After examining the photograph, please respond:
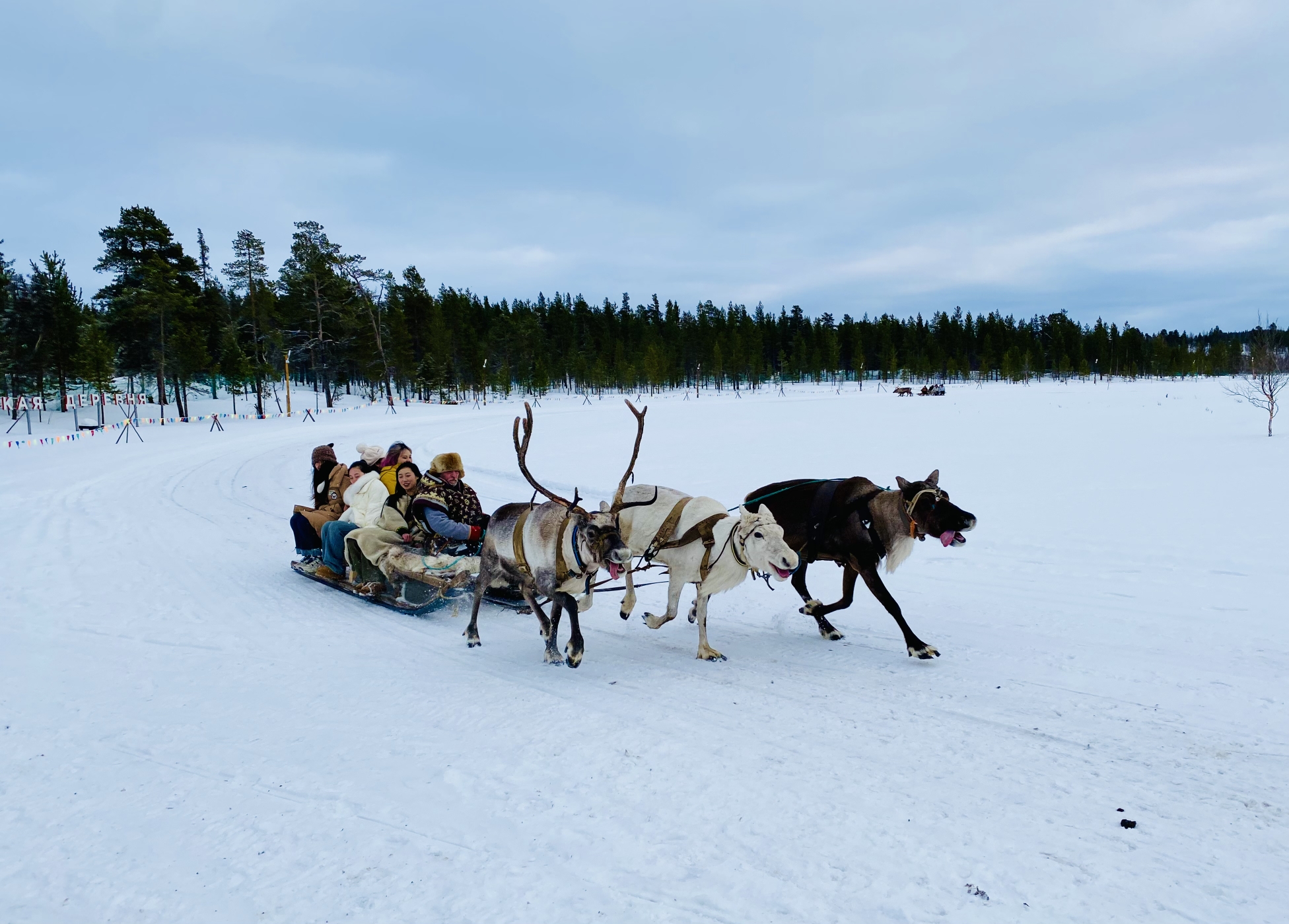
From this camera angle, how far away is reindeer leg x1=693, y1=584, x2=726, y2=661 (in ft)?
19.4

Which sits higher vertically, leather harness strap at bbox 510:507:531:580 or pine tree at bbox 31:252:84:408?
pine tree at bbox 31:252:84:408

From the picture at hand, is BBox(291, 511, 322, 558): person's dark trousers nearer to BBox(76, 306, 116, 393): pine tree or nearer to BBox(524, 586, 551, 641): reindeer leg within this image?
BBox(524, 586, 551, 641): reindeer leg

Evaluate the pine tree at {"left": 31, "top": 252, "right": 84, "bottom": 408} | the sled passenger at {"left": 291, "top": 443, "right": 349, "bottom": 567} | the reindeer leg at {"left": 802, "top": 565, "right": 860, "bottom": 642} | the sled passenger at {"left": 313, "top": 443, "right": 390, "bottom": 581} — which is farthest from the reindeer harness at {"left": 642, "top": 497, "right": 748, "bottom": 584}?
the pine tree at {"left": 31, "top": 252, "right": 84, "bottom": 408}

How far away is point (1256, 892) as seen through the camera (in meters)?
2.94

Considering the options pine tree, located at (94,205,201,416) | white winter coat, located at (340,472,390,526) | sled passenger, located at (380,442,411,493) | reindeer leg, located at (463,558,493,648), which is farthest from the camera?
pine tree, located at (94,205,201,416)

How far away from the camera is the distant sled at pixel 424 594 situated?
726 cm

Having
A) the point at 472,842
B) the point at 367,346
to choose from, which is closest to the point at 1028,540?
the point at 472,842

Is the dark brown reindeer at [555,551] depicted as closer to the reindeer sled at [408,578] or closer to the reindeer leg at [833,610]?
the reindeer sled at [408,578]

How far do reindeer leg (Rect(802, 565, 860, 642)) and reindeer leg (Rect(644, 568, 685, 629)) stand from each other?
130 cm

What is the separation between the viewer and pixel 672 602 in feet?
21.3

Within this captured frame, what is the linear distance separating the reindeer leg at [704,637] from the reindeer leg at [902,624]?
1.47 m

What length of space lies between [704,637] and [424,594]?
128 inches

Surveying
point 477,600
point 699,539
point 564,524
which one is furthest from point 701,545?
point 477,600

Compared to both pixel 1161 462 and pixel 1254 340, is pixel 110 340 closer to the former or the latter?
pixel 1161 462
